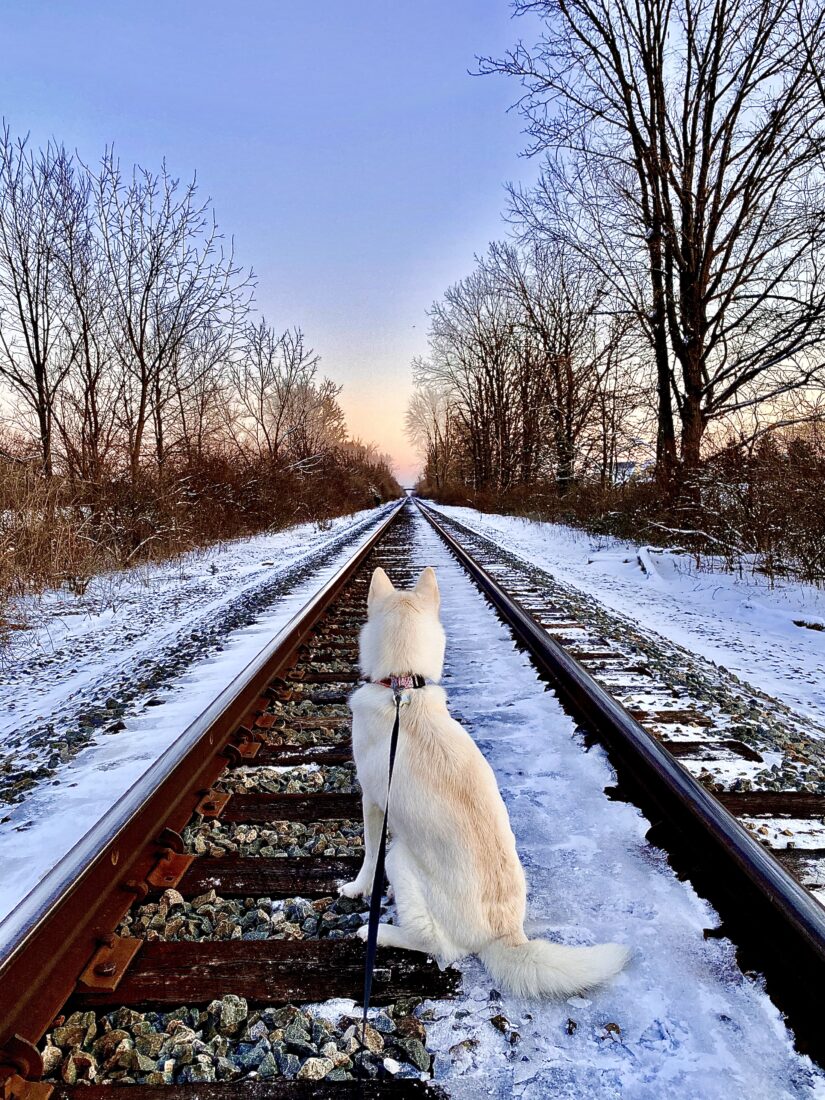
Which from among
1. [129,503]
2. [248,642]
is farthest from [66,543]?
[248,642]

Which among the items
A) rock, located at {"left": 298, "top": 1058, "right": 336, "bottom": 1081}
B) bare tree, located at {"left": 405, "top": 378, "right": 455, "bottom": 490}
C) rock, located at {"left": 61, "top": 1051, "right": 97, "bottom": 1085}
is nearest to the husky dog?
rock, located at {"left": 298, "top": 1058, "right": 336, "bottom": 1081}

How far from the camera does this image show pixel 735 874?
1.92 meters

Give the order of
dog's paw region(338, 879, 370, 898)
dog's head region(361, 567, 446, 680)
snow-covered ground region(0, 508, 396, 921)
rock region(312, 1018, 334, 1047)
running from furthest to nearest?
snow-covered ground region(0, 508, 396, 921), dog's head region(361, 567, 446, 680), dog's paw region(338, 879, 370, 898), rock region(312, 1018, 334, 1047)

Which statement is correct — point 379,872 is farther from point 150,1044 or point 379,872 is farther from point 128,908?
point 128,908

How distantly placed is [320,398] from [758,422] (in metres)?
26.9

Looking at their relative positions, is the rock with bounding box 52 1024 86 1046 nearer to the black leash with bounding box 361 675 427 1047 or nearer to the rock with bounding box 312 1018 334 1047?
the rock with bounding box 312 1018 334 1047

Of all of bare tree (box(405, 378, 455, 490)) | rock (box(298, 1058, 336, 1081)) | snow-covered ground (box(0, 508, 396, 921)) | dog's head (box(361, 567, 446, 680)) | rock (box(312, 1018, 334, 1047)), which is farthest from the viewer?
bare tree (box(405, 378, 455, 490))

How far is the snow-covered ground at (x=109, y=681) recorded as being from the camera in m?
2.75

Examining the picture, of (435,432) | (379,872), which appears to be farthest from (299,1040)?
(435,432)

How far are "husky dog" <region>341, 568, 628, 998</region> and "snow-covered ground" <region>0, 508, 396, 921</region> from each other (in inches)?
54.4

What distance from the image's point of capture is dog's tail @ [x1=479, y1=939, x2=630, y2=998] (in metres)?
1.60

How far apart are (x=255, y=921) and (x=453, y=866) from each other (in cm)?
75

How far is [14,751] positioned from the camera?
11.8 ft

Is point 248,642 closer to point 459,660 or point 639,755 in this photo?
point 459,660
